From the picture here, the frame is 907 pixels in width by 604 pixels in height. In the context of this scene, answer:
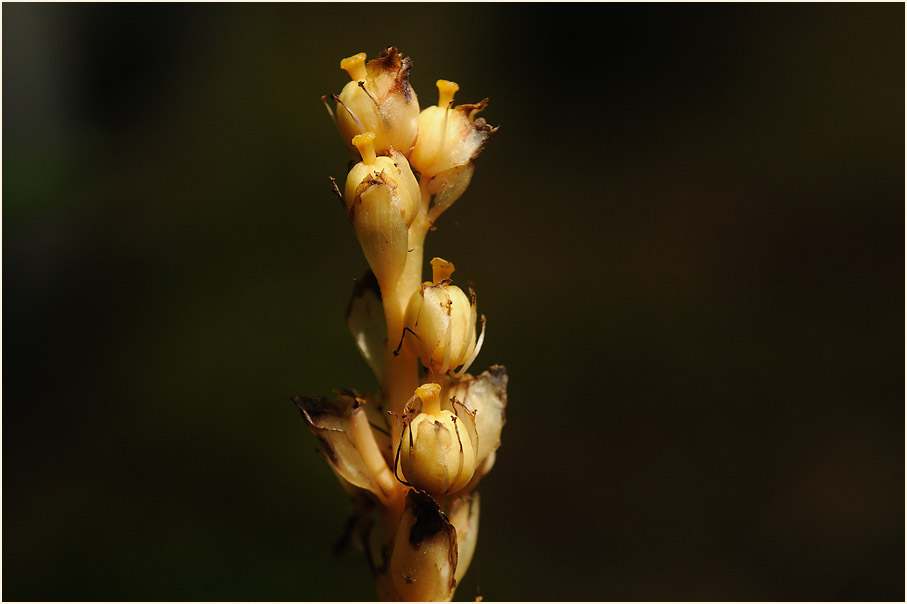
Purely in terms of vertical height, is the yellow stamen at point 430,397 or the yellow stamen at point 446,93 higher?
the yellow stamen at point 446,93

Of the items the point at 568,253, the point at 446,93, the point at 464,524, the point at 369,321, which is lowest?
the point at 568,253

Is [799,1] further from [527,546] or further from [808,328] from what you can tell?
[527,546]

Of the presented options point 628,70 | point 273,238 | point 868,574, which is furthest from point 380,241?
point 868,574

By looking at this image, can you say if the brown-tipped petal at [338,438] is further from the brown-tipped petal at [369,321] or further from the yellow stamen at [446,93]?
the yellow stamen at [446,93]

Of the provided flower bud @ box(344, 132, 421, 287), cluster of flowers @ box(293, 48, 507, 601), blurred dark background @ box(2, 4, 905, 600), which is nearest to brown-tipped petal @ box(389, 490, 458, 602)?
cluster of flowers @ box(293, 48, 507, 601)

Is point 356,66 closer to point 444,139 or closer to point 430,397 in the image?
point 444,139

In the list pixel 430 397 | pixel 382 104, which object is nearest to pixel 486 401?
pixel 430 397

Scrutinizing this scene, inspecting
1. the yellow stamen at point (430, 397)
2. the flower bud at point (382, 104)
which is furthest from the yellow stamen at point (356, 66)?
the yellow stamen at point (430, 397)
